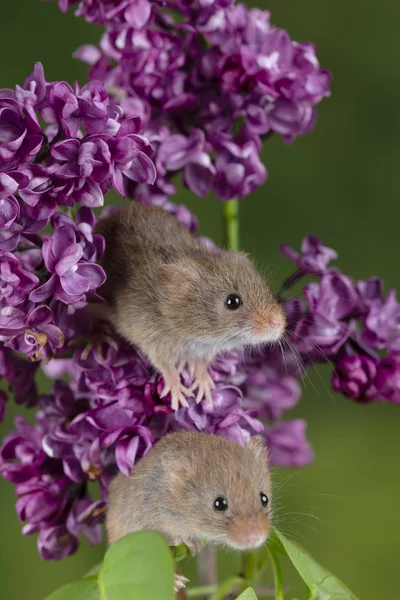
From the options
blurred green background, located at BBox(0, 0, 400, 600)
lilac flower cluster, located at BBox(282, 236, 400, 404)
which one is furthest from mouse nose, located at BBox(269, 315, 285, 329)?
blurred green background, located at BBox(0, 0, 400, 600)

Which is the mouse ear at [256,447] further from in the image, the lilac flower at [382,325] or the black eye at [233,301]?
the lilac flower at [382,325]

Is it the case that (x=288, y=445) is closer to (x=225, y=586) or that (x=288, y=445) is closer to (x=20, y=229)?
(x=225, y=586)

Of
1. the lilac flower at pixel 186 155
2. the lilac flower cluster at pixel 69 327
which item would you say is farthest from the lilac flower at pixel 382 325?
the lilac flower at pixel 186 155

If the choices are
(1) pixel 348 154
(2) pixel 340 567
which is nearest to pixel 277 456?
(2) pixel 340 567

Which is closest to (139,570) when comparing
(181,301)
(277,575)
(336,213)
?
(277,575)

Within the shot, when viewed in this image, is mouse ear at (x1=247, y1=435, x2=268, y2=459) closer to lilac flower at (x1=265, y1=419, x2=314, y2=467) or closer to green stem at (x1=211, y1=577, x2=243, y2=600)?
green stem at (x1=211, y1=577, x2=243, y2=600)

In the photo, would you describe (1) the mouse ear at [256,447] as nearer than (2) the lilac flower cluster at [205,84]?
Yes

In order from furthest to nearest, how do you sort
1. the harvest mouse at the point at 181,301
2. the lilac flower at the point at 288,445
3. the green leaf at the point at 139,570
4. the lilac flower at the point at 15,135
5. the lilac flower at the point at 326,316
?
the lilac flower at the point at 288,445
the lilac flower at the point at 326,316
the harvest mouse at the point at 181,301
the lilac flower at the point at 15,135
the green leaf at the point at 139,570

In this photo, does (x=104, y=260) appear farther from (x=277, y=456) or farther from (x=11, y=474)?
(x=277, y=456)
